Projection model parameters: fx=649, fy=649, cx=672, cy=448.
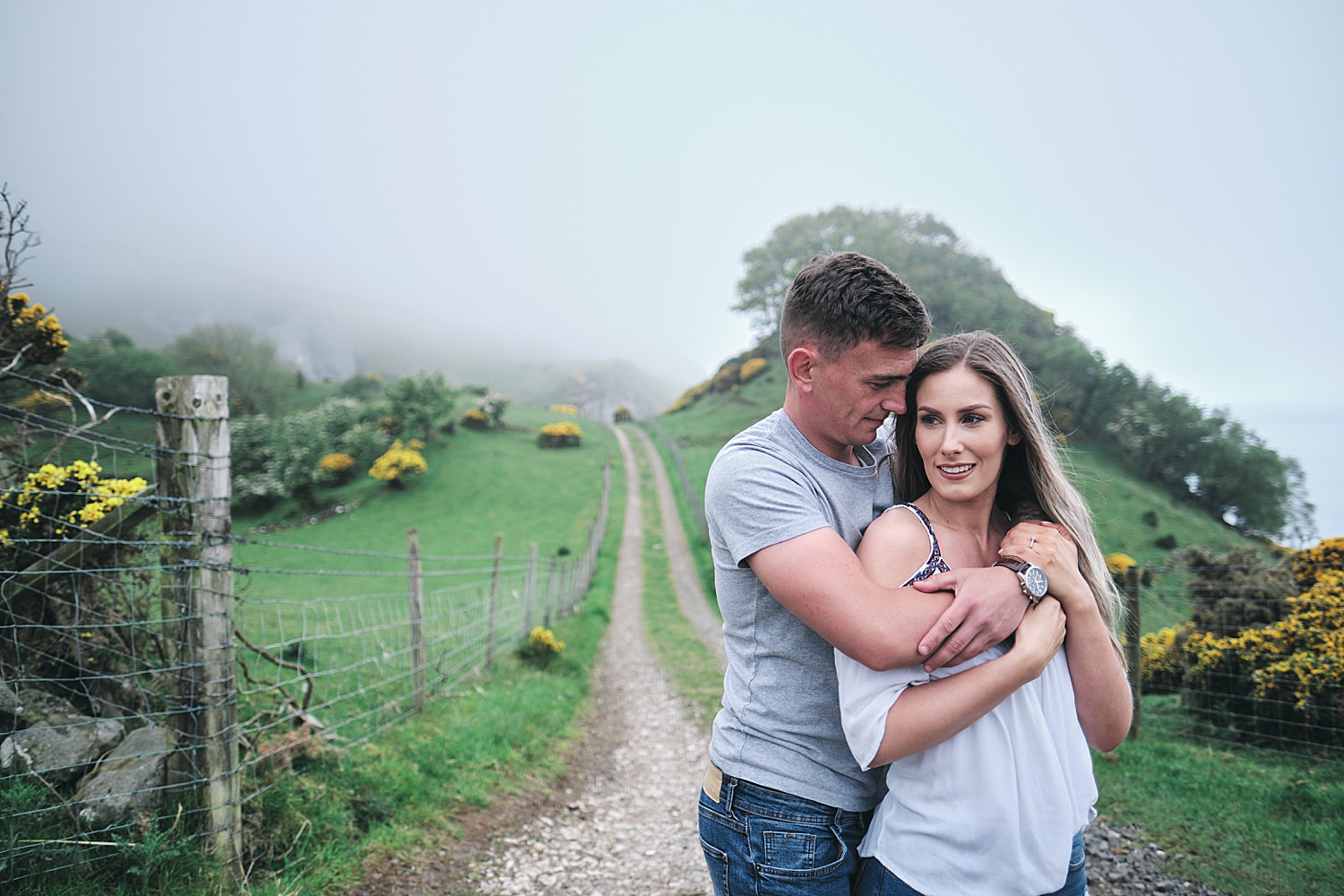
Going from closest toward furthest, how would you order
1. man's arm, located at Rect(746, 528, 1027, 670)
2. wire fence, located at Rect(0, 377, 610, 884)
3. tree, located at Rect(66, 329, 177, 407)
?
1. man's arm, located at Rect(746, 528, 1027, 670)
2. wire fence, located at Rect(0, 377, 610, 884)
3. tree, located at Rect(66, 329, 177, 407)

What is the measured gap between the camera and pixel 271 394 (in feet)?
105

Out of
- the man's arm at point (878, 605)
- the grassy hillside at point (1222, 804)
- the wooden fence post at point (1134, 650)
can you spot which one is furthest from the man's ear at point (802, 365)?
the wooden fence post at point (1134, 650)

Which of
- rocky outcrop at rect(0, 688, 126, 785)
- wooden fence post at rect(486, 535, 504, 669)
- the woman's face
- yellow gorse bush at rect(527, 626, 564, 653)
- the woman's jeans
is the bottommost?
yellow gorse bush at rect(527, 626, 564, 653)

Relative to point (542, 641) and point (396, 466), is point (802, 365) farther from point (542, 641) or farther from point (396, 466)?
point (396, 466)

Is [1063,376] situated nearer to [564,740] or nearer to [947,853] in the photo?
[564,740]

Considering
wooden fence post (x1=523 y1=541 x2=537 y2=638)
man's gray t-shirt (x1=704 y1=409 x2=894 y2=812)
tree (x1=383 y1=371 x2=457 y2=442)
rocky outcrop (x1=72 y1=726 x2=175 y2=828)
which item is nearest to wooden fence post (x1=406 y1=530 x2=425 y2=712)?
rocky outcrop (x1=72 y1=726 x2=175 y2=828)

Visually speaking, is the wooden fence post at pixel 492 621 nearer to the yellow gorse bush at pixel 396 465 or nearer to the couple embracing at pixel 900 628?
the couple embracing at pixel 900 628

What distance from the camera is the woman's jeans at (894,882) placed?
150 centimetres

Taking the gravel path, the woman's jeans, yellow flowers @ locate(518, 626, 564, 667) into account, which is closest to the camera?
the woman's jeans

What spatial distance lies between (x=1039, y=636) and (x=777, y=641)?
0.59 metres

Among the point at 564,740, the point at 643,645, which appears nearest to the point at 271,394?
the point at 643,645

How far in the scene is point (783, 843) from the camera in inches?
61.3

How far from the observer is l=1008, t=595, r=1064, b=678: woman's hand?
1410 millimetres

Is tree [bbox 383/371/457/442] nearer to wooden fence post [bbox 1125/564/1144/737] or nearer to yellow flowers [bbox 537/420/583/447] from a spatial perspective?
yellow flowers [bbox 537/420/583/447]
